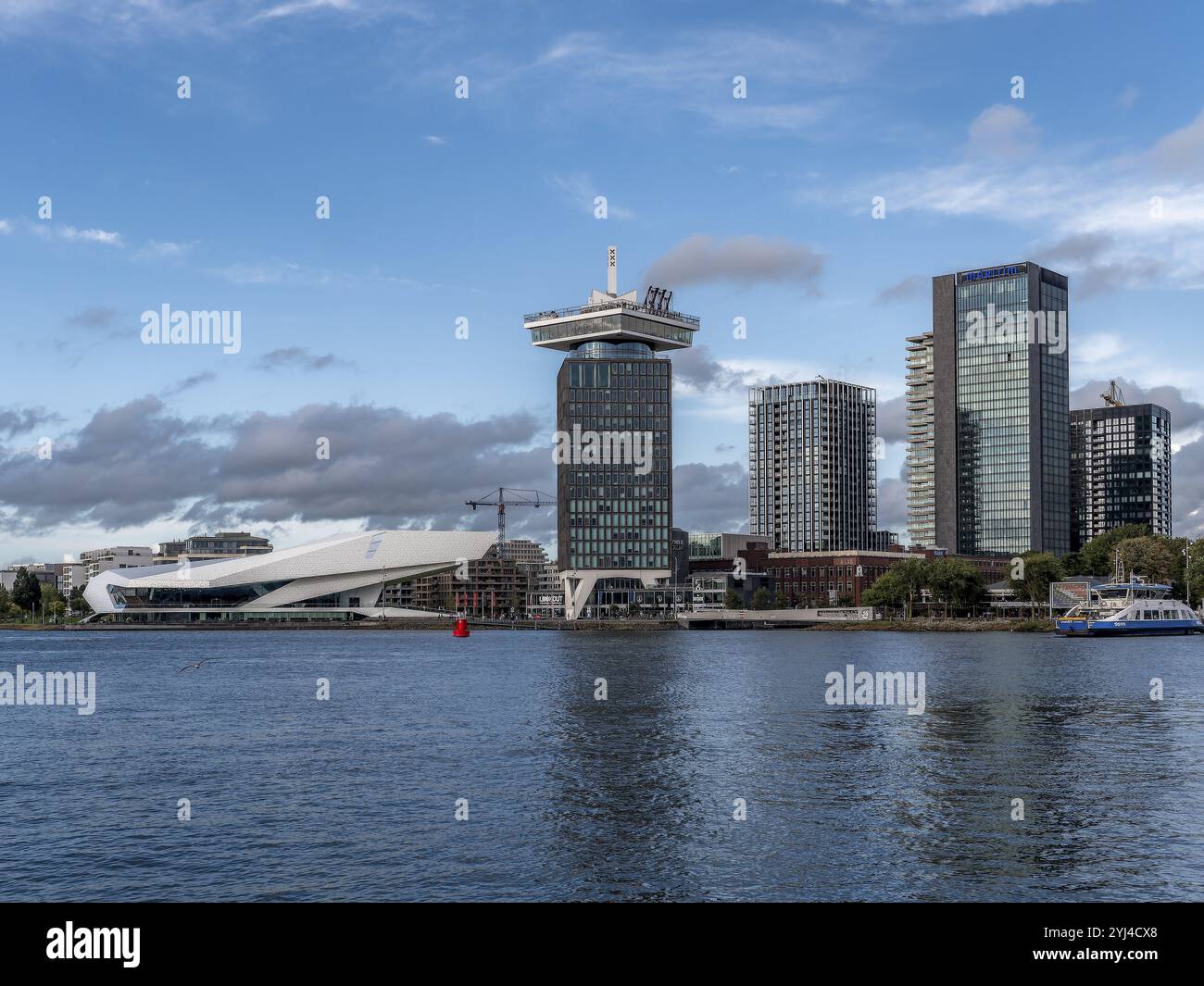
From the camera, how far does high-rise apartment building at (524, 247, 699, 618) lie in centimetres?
17762

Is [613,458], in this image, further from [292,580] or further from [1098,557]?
[1098,557]

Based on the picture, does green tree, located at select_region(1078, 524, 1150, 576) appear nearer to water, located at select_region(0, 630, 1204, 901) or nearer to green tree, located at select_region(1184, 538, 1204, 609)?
green tree, located at select_region(1184, 538, 1204, 609)

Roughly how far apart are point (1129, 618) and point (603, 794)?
381 feet

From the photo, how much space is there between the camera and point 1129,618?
12669 centimetres

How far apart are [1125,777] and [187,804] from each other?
21.9 m

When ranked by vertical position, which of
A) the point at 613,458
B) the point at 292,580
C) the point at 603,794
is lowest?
the point at 292,580

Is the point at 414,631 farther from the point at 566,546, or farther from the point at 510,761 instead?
the point at 510,761

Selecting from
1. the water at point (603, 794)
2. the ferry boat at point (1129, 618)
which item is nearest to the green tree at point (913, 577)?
the ferry boat at point (1129, 618)

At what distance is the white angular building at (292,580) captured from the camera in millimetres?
181625

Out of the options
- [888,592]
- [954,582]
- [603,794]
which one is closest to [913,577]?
[954,582]

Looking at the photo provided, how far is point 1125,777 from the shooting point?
28.4m

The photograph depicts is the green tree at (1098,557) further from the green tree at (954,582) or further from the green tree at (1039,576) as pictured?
the green tree at (954,582)

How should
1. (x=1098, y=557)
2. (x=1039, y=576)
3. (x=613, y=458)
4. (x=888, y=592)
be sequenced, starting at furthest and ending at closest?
1. (x=613, y=458)
2. (x=1098, y=557)
3. (x=888, y=592)
4. (x=1039, y=576)
